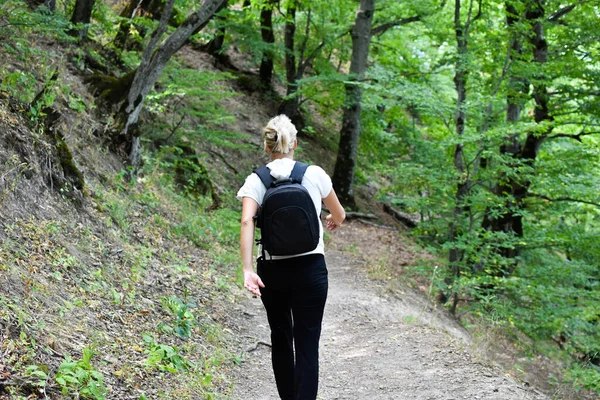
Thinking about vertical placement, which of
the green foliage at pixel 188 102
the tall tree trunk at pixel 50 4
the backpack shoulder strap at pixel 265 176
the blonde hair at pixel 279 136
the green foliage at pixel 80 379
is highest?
the tall tree trunk at pixel 50 4

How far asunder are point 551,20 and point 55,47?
9.73 m

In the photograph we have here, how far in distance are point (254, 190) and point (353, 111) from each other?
44.7 feet

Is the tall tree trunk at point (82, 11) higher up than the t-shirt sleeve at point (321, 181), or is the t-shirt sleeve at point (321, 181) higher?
the tall tree trunk at point (82, 11)

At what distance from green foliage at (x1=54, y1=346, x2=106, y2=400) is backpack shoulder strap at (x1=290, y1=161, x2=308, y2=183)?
1.58 meters

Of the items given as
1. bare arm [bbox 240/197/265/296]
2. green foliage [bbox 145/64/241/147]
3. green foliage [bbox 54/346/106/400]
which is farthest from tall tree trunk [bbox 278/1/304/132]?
green foliage [bbox 54/346/106/400]

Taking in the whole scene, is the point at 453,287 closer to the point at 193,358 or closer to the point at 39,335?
the point at 193,358

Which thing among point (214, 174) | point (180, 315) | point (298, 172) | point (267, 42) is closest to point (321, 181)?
point (298, 172)

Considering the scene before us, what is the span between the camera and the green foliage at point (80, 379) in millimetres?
3188

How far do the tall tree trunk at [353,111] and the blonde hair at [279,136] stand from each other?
488 inches

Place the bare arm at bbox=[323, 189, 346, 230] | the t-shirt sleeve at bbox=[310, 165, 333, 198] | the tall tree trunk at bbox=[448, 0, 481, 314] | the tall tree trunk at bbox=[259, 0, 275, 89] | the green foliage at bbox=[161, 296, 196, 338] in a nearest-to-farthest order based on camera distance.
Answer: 1. the t-shirt sleeve at bbox=[310, 165, 333, 198]
2. the bare arm at bbox=[323, 189, 346, 230]
3. the green foliage at bbox=[161, 296, 196, 338]
4. the tall tree trunk at bbox=[448, 0, 481, 314]
5. the tall tree trunk at bbox=[259, 0, 275, 89]

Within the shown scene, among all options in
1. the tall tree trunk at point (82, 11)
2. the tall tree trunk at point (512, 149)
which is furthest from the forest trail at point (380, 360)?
the tall tree trunk at point (82, 11)

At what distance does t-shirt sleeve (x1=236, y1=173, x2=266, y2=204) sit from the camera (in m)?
3.56

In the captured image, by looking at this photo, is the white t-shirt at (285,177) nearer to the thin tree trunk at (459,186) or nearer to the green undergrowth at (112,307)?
the green undergrowth at (112,307)

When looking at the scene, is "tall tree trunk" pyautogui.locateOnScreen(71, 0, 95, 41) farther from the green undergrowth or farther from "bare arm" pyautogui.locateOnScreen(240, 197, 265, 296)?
"bare arm" pyautogui.locateOnScreen(240, 197, 265, 296)
